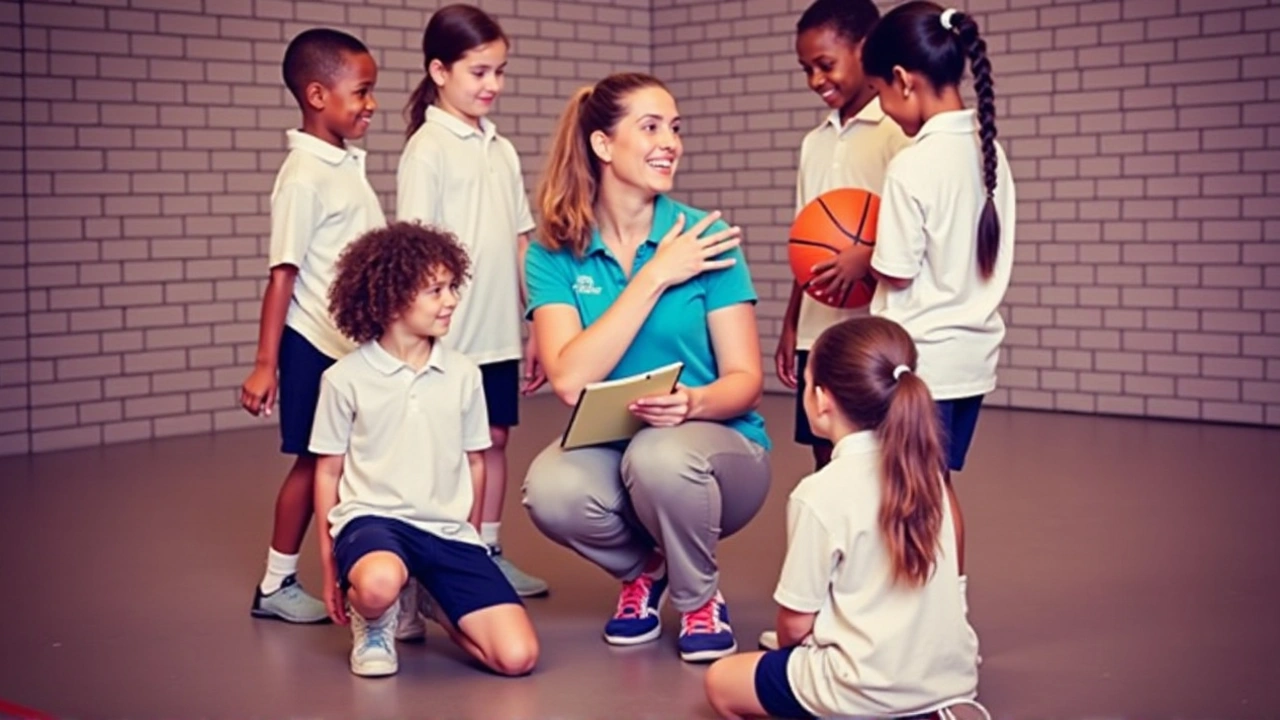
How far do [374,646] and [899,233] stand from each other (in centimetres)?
143

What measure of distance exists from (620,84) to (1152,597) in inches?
71.7

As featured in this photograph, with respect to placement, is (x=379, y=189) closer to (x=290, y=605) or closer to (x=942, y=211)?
(x=290, y=605)

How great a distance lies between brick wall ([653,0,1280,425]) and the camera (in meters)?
7.14

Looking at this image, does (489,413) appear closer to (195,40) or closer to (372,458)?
(372,458)

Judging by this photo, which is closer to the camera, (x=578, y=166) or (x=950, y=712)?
(x=950, y=712)

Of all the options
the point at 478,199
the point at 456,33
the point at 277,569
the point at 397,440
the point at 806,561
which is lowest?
the point at 277,569

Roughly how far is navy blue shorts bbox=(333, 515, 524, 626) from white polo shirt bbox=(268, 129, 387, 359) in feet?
2.26

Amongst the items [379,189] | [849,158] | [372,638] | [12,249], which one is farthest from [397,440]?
[379,189]

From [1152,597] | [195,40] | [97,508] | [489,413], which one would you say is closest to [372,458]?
[489,413]

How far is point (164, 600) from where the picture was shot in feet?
14.2

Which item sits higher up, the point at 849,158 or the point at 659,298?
the point at 849,158

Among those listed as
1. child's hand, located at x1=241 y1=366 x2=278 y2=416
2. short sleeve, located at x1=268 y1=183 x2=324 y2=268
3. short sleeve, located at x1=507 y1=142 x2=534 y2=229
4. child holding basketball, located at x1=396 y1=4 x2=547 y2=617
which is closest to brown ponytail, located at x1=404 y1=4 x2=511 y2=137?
child holding basketball, located at x1=396 y1=4 x2=547 y2=617

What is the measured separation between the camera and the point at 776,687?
2.96 m

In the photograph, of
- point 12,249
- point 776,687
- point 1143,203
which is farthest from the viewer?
point 1143,203
